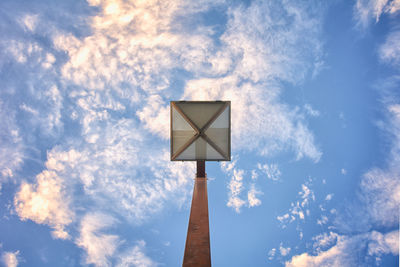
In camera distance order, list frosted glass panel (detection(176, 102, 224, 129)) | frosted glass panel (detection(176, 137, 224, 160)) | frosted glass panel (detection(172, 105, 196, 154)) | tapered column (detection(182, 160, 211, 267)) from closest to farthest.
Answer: tapered column (detection(182, 160, 211, 267))
frosted glass panel (detection(176, 102, 224, 129))
frosted glass panel (detection(172, 105, 196, 154))
frosted glass panel (detection(176, 137, 224, 160))

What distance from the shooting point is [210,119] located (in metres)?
9.23

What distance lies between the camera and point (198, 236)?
173 inches

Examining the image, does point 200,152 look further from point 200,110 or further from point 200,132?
point 200,110

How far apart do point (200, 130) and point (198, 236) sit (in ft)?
17.9

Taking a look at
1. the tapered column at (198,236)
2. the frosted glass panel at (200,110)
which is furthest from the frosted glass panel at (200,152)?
the tapered column at (198,236)

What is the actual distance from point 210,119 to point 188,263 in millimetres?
6383

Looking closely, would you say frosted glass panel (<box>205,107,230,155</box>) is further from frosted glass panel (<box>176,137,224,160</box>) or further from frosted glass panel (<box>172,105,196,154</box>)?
frosted glass panel (<box>172,105,196,154</box>)

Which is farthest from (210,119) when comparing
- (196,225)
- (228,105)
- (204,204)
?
(196,225)

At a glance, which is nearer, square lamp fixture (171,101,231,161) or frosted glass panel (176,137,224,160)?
square lamp fixture (171,101,231,161)

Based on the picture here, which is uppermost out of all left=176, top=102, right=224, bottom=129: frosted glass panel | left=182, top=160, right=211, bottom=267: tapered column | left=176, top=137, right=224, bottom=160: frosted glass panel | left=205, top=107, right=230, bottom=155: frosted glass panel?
left=176, top=102, right=224, bottom=129: frosted glass panel

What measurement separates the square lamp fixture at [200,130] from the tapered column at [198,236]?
3158 mm

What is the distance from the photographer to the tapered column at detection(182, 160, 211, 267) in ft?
12.2

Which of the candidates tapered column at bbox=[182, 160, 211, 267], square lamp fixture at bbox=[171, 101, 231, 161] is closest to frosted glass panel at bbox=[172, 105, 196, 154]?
square lamp fixture at bbox=[171, 101, 231, 161]

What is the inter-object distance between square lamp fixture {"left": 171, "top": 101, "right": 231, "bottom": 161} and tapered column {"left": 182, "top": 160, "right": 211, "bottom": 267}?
3.16 metres
